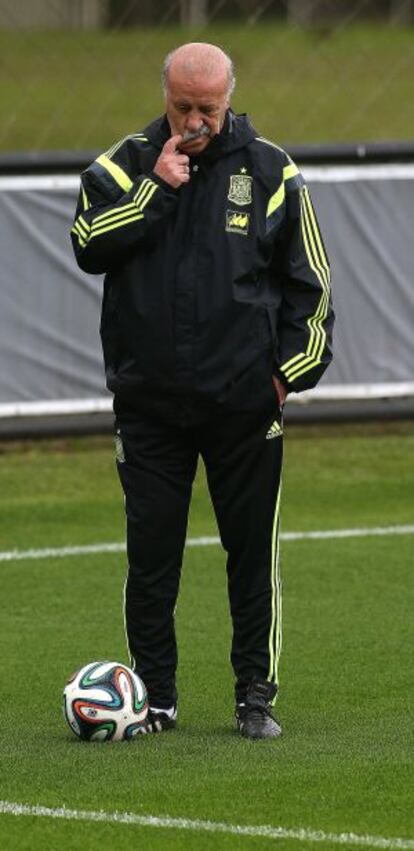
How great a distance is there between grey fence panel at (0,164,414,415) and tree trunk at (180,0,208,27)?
1.36m

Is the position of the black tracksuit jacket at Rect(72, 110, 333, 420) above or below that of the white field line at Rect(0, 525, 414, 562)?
above

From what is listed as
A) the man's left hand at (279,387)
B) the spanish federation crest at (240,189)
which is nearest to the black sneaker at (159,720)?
the man's left hand at (279,387)

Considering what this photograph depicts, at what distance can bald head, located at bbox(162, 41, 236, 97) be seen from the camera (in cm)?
636

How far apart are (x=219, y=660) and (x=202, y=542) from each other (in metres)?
2.45

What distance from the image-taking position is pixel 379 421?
1241 cm

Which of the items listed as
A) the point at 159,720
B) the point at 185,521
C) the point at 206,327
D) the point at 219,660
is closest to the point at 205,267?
the point at 206,327

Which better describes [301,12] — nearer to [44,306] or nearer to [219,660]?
[44,306]

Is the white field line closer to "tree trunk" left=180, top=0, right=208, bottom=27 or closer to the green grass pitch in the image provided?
the green grass pitch

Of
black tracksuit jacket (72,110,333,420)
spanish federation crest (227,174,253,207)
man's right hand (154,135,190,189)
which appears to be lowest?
black tracksuit jacket (72,110,333,420)

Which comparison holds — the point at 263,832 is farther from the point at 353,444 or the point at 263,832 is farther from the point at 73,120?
the point at 73,120

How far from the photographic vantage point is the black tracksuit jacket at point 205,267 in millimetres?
6477

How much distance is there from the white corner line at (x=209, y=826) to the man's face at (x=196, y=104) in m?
1.96

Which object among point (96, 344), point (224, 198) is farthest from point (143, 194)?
point (96, 344)

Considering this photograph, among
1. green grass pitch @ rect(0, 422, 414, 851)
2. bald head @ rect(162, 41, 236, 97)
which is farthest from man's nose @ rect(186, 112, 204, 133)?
green grass pitch @ rect(0, 422, 414, 851)
